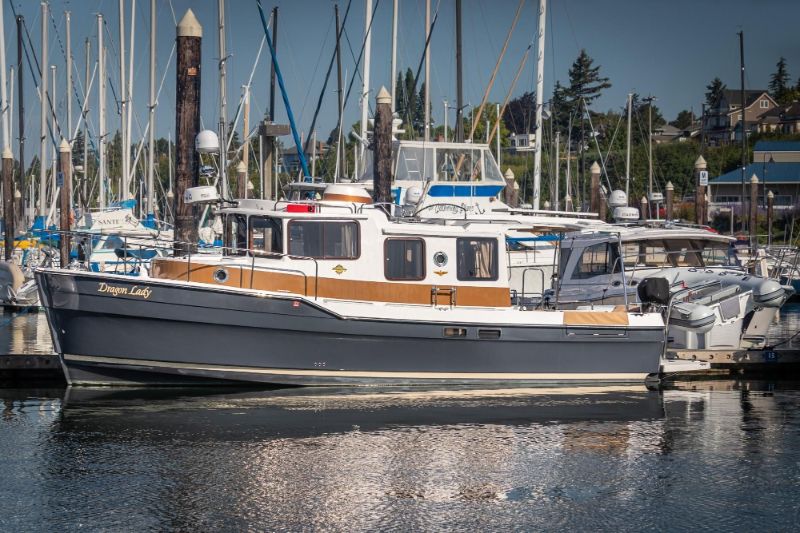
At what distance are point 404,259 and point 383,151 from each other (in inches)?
252

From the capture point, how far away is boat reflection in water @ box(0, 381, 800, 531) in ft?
37.0

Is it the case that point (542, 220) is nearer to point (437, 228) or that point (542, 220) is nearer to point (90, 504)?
point (437, 228)

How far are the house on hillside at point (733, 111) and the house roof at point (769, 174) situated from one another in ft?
104

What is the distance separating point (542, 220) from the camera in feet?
62.4

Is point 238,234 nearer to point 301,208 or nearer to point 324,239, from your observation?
point 301,208

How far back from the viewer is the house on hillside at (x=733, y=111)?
117 m

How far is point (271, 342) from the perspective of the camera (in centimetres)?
1689

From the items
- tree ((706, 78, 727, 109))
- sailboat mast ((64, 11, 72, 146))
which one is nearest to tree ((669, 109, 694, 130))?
tree ((706, 78, 727, 109))

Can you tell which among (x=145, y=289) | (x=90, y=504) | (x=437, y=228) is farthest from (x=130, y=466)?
(x=437, y=228)

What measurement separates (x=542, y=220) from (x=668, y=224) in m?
4.82

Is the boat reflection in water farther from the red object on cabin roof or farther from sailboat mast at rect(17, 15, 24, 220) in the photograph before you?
sailboat mast at rect(17, 15, 24, 220)

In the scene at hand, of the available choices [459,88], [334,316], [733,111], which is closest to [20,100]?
[459,88]

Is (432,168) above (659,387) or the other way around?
above

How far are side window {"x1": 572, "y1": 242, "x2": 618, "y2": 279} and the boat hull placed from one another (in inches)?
120
